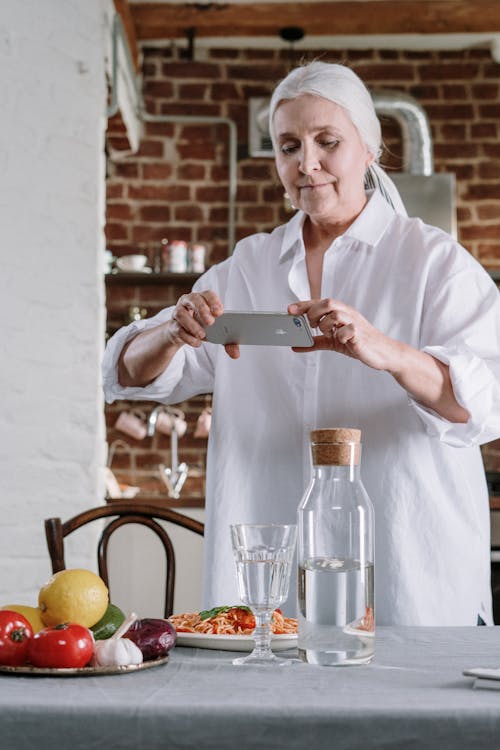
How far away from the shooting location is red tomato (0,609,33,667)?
2.99 ft

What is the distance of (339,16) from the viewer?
425 centimetres

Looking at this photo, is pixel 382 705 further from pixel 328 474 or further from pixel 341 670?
pixel 328 474

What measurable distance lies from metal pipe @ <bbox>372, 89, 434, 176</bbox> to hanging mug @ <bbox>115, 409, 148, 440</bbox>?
1.63 meters

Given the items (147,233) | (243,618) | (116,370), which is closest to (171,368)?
(116,370)

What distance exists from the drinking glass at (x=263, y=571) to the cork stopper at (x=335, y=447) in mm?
81

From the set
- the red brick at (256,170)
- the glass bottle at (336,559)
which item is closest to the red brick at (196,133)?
the red brick at (256,170)

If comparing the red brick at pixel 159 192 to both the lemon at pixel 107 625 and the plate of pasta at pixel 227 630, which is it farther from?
the lemon at pixel 107 625

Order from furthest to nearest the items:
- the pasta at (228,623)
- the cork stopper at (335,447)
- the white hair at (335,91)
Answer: the white hair at (335,91) → the pasta at (228,623) → the cork stopper at (335,447)

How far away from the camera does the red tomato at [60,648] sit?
2.93ft

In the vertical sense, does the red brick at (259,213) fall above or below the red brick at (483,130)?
below

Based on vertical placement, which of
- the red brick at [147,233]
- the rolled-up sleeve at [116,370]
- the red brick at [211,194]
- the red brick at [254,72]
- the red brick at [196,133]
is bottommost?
the rolled-up sleeve at [116,370]

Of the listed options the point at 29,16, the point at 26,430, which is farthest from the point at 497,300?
the point at 29,16

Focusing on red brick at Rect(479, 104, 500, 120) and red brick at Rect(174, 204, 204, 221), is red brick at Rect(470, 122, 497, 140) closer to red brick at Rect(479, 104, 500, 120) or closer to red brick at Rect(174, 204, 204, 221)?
red brick at Rect(479, 104, 500, 120)

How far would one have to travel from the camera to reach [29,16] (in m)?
2.74
